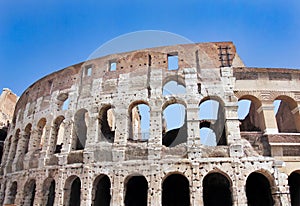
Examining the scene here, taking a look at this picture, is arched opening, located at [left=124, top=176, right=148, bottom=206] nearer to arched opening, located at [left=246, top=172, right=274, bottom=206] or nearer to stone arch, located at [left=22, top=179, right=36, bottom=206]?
arched opening, located at [left=246, top=172, right=274, bottom=206]

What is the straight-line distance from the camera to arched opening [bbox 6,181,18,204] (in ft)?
49.6

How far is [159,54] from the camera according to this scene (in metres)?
13.5

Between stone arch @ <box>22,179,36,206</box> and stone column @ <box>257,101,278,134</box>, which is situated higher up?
stone column @ <box>257,101,278,134</box>

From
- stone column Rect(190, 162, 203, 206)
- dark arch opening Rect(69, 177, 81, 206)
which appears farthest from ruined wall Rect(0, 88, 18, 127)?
stone column Rect(190, 162, 203, 206)

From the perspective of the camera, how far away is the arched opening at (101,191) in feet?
40.1

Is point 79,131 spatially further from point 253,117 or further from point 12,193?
point 253,117

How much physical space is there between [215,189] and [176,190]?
1.97 m

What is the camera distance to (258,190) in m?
12.4

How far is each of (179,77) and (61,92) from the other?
7.02 meters

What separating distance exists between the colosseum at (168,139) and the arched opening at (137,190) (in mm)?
53

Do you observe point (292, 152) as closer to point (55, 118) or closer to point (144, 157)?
point (144, 157)

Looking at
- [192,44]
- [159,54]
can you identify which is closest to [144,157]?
[159,54]

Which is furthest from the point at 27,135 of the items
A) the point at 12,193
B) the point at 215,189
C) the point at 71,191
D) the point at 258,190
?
the point at 258,190

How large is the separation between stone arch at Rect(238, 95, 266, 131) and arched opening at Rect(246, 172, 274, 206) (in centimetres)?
237
